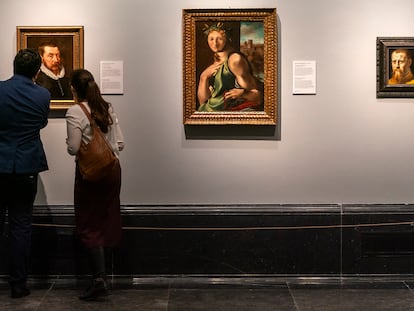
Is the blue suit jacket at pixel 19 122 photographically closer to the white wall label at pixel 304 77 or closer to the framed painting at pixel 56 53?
the framed painting at pixel 56 53

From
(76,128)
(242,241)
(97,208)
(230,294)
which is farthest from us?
(242,241)

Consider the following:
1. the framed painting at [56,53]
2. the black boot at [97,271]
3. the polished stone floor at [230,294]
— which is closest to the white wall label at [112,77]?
the framed painting at [56,53]

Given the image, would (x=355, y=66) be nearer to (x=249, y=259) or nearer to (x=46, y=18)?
(x=249, y=259)

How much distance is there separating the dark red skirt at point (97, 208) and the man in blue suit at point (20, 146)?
1.04 feet

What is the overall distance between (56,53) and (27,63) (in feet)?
1.56

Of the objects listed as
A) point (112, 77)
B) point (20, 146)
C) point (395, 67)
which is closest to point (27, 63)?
point (20, 146)

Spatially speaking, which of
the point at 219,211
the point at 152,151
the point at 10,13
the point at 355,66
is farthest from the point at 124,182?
the point at 355,66

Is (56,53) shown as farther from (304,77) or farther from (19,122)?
(304,77)

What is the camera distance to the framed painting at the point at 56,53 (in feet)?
15.4

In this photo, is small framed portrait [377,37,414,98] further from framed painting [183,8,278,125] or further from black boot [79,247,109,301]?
black boot [79,247,109,301]

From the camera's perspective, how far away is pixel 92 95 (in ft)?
13.8

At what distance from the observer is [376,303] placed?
435cm

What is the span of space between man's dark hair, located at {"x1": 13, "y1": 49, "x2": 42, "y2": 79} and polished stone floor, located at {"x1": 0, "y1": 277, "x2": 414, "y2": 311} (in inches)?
58.5

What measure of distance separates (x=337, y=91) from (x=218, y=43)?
910mm
